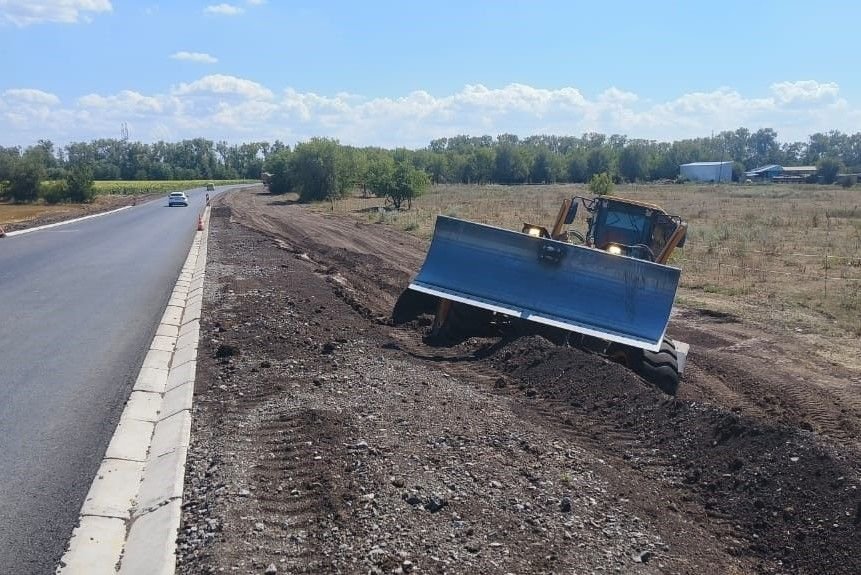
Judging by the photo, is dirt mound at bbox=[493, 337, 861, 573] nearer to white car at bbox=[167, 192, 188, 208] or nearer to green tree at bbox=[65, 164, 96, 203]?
white car at bbox=[167, 192, 188, 208]

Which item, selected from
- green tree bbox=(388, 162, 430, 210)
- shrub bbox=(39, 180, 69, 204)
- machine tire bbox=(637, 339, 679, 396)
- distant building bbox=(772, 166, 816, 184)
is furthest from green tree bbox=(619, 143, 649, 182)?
machine tire bbox=(637, 339, 679, 396)

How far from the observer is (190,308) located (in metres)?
13.9

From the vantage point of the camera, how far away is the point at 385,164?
6600 cm

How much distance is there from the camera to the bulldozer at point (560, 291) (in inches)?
393

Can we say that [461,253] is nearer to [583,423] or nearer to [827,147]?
[583,423]

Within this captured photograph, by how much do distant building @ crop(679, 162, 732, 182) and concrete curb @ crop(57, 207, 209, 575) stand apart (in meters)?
132

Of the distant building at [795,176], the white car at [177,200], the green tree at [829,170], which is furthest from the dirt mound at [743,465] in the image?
the distant building at [795,176]

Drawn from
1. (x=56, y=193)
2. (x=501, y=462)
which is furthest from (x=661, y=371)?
(x=56, y=193)

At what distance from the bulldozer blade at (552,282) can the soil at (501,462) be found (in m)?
0.66

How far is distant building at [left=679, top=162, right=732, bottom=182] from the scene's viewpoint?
435 feet

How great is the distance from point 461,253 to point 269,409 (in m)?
4.37

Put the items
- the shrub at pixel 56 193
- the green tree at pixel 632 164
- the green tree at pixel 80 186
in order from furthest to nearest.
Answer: the green tree at pixel 632 164, the shrub at pixel 56 193, the green tree at pixel 80 186

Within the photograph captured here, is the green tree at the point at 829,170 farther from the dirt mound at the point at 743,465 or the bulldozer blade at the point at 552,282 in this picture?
the dirt mound at the point at 743,465

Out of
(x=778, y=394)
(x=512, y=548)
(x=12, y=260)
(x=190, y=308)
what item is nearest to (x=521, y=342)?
(x=778, y=394)
